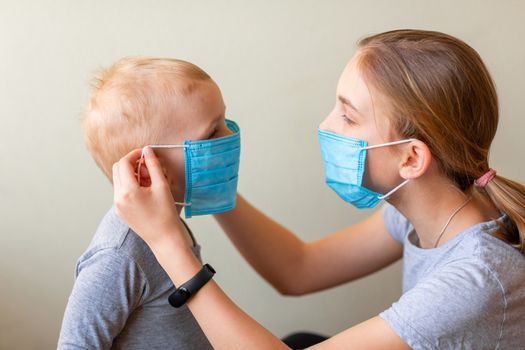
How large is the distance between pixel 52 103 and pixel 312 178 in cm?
82

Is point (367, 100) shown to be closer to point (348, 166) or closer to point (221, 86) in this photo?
point (348, 166)

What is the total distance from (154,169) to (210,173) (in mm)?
141

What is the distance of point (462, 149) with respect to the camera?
126 cm

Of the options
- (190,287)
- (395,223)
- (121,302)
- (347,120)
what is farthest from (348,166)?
(121,302)

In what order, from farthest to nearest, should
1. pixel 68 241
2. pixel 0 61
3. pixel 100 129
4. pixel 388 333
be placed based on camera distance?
1. pixel 68 241
2. pixel 0 61
3. pixel 100 129
4. pixel 388 333

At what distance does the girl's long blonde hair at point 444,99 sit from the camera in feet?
3.98

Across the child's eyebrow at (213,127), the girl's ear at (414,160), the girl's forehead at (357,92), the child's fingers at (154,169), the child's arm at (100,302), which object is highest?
the girl's forehead at (357,92)

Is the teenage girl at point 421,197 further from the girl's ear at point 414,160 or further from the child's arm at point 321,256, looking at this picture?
the child's arm at point 321,256

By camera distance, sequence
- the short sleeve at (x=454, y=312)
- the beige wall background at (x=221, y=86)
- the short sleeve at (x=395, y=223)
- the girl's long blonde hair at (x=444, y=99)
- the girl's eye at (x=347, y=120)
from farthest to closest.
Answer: the beige wall background at (x=221, y=86)
the short sleeve at (x=395, y=223)
the girl's eye at (x=347, y=120)
the girl's long blonde hair at (x=444, y=99)
the short sleeve at (x=454, y=312)

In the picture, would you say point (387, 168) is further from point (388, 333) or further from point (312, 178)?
point (312, 178)

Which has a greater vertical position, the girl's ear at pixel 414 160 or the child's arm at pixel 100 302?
the girl's ear at pixel 414 160

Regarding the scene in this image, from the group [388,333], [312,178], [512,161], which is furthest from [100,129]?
[512,161]

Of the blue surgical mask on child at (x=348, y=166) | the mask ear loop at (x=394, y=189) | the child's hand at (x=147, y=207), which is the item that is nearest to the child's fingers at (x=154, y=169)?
the child's hand at (x=147, y=207)

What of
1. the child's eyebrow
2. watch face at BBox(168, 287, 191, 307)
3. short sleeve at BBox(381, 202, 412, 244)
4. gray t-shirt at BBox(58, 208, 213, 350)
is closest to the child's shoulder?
gray t-shirt at BBox(58, 208, 213, 350)
